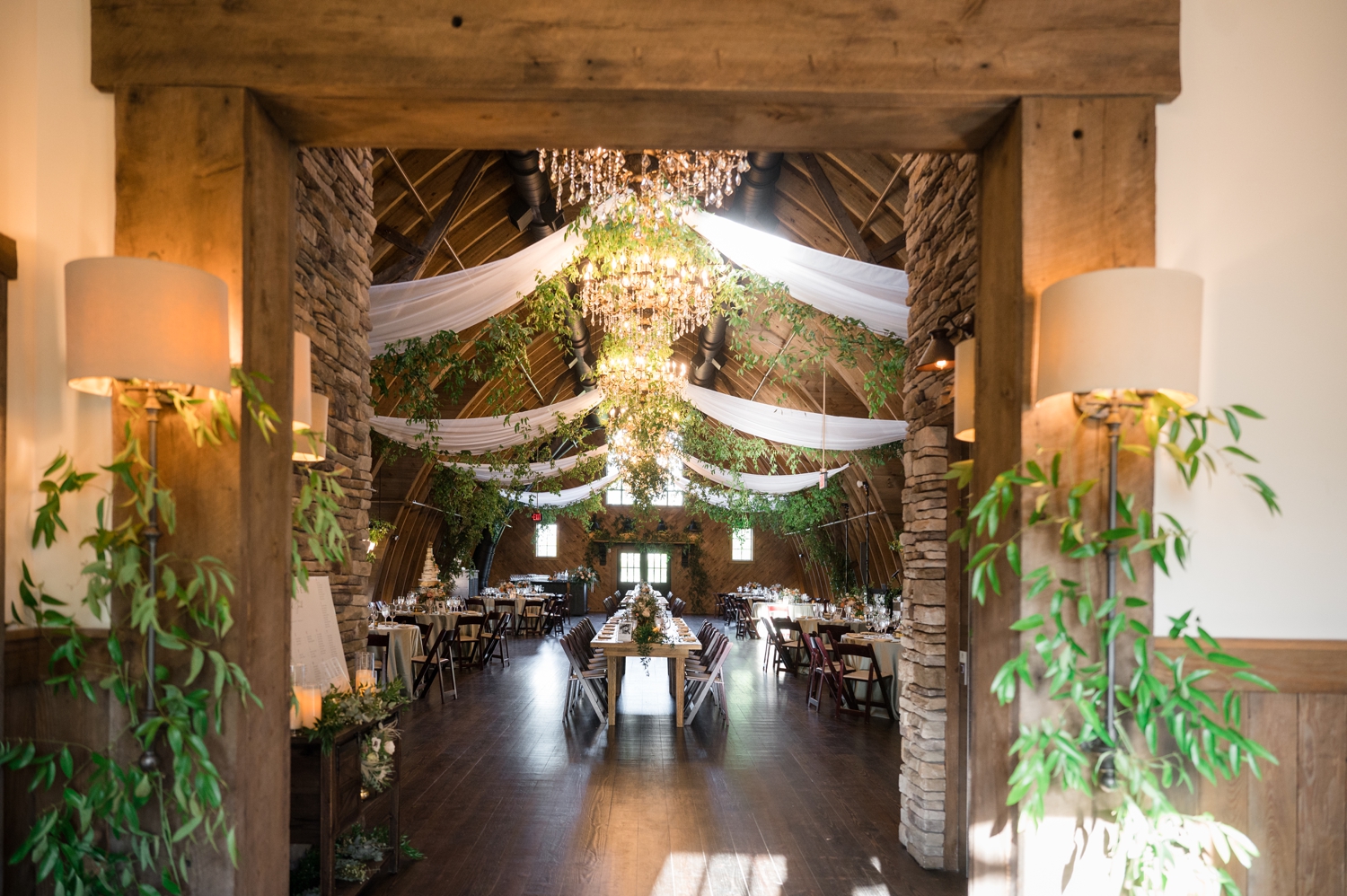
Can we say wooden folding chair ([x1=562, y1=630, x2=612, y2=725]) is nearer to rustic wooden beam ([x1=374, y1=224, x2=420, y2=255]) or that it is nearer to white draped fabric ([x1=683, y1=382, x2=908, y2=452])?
white draped fabric ([x1=683, y1=382, x2=908, y2=452])

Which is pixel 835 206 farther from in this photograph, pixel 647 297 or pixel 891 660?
pixel 891 660

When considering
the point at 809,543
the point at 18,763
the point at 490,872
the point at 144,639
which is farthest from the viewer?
the point at 809,543

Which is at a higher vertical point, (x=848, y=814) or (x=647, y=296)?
(x=647, y=296)

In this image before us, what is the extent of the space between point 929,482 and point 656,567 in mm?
20236

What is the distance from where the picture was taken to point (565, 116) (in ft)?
7.86

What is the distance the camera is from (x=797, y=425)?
29.3ft

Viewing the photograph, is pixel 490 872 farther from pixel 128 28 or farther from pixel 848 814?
pixel 128 28

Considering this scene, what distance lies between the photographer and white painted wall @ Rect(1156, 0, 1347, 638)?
7.30ft

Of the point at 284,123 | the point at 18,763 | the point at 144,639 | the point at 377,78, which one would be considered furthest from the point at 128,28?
the point at 18,763

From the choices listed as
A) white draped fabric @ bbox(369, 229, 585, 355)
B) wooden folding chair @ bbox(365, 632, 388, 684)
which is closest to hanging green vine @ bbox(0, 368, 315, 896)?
white draped fabric @ bbox(369, 229, 585, 355)

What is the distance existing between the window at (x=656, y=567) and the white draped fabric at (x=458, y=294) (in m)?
18.4

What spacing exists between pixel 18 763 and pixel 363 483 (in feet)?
8.88

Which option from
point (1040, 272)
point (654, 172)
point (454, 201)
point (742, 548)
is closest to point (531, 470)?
point (454, 201)

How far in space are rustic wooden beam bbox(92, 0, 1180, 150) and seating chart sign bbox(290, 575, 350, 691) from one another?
6.75 feet
